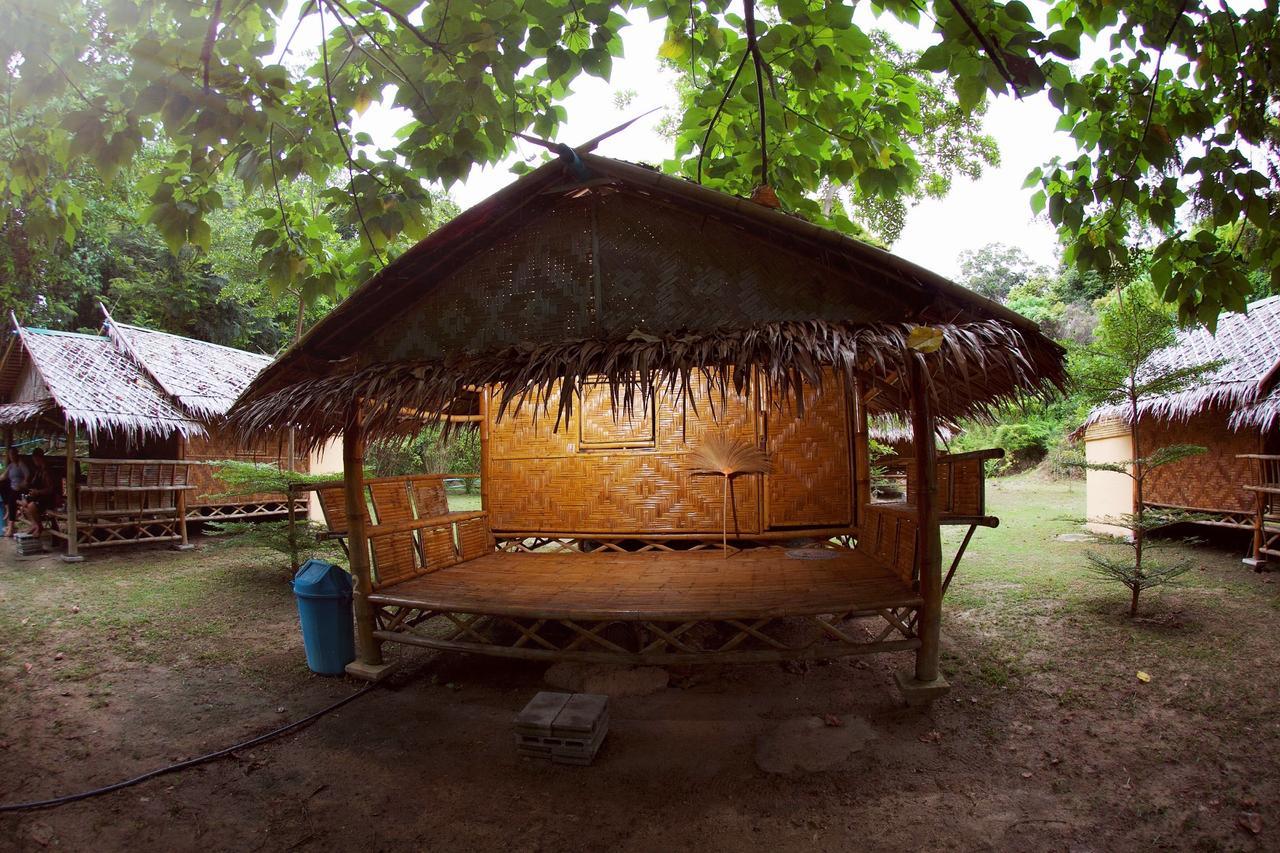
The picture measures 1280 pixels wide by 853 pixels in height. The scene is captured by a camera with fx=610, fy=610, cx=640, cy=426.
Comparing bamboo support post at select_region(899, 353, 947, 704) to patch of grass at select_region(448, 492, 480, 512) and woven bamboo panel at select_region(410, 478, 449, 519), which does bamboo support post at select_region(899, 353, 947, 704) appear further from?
patch of grass at select_region(448, 492, 480, 512)

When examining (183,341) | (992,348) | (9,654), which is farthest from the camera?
(183,341)

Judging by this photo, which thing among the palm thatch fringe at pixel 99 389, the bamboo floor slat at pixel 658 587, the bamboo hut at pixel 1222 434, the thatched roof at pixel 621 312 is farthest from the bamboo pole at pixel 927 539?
the palm thatch fringe at pixel 99 389

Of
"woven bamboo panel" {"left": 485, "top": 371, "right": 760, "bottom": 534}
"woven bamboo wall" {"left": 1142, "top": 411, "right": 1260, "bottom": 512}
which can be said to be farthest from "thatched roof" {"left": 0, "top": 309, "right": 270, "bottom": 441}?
"woven bamboo wall" {"left": 1142, "top": 411, "right": 1260, "bottom": 512}

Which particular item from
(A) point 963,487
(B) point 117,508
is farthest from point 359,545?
(B) point 117,508

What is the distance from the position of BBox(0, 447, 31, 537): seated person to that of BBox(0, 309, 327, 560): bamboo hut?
47 centimetres

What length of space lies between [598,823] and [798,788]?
109cm

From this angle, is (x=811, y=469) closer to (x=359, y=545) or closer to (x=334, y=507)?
(x=359, y=545)

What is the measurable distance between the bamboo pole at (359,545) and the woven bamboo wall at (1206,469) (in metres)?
11.0

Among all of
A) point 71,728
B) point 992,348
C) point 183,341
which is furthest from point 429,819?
point 183,341

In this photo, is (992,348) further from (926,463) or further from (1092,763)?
(1092,763)

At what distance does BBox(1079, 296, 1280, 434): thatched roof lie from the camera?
789cm

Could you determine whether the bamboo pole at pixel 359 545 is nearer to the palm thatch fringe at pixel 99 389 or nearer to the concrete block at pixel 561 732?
the concrete block at pixel 561 732

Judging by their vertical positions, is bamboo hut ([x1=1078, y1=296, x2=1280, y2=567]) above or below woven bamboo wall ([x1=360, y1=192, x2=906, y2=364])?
below

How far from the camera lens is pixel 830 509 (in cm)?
627
